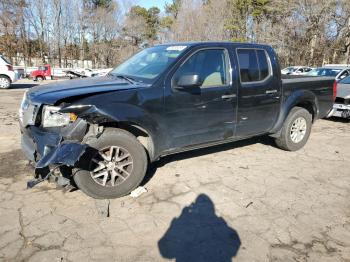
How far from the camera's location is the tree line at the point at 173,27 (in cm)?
3481

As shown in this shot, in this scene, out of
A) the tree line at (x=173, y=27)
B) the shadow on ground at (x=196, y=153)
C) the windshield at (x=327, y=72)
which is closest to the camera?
the shadow on ground at (x=196, y=153)

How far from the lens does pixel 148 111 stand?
416 centimetres

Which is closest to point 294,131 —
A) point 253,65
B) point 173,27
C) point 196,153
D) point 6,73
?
point 253,65

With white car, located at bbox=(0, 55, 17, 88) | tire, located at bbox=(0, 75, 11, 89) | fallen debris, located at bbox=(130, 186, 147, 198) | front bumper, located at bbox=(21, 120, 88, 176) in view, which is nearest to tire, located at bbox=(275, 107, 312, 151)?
fallen debris, located at bbox=(130, 186, 147, 198)

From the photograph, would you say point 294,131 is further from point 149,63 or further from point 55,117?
point 55,117

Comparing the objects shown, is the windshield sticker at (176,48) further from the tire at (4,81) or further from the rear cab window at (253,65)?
the tire at (4,81)

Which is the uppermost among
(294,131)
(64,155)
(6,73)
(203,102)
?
(6,73)

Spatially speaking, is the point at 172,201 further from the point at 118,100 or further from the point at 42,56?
the point at 42,56

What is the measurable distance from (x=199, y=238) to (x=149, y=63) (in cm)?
259

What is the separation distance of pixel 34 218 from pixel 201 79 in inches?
105

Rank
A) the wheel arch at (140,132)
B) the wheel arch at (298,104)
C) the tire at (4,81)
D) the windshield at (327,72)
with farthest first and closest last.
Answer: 1. the tire at (4,81)
2. the windshield at (327,72)
3. the wheel arch at (298,104)
4. the wheel arch at (140,132)

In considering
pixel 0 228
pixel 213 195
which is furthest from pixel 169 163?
pixel 0 228

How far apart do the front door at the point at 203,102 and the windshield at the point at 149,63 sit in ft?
0.68

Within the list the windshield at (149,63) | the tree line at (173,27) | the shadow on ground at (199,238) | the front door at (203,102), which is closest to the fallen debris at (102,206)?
the shadow on ground at (199,238)
